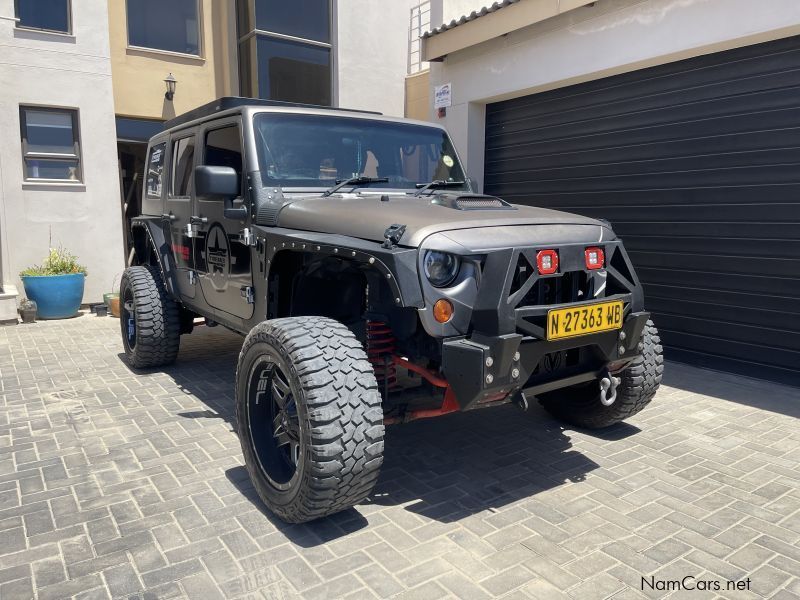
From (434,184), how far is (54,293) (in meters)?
6.53

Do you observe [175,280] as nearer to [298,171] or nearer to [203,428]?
[203,428]

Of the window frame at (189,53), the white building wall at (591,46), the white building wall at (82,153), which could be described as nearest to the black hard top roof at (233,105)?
the white building wall at (591,46)

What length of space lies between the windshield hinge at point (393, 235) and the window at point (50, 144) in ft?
25.8

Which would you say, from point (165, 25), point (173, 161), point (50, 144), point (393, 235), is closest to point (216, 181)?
point (393, 235)

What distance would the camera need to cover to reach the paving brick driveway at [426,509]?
245 centimetres

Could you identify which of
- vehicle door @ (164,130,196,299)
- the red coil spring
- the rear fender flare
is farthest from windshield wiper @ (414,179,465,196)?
the rear fender flare

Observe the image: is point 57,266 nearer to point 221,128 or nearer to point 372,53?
point 221,128

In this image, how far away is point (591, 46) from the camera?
6430mm

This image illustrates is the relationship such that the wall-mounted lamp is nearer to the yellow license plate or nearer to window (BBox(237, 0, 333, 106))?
window (BBox(237, 0, 333, 106))

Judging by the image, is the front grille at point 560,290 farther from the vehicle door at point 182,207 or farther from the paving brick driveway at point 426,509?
the vehicle door at point 182,207

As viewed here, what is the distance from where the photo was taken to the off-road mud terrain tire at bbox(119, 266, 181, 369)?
17.0 feet

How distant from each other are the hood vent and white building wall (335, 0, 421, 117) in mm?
8083

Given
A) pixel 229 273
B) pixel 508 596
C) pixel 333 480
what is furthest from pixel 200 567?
pixel 229 273

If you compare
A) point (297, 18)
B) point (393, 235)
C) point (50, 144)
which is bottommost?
point (393, 235)
